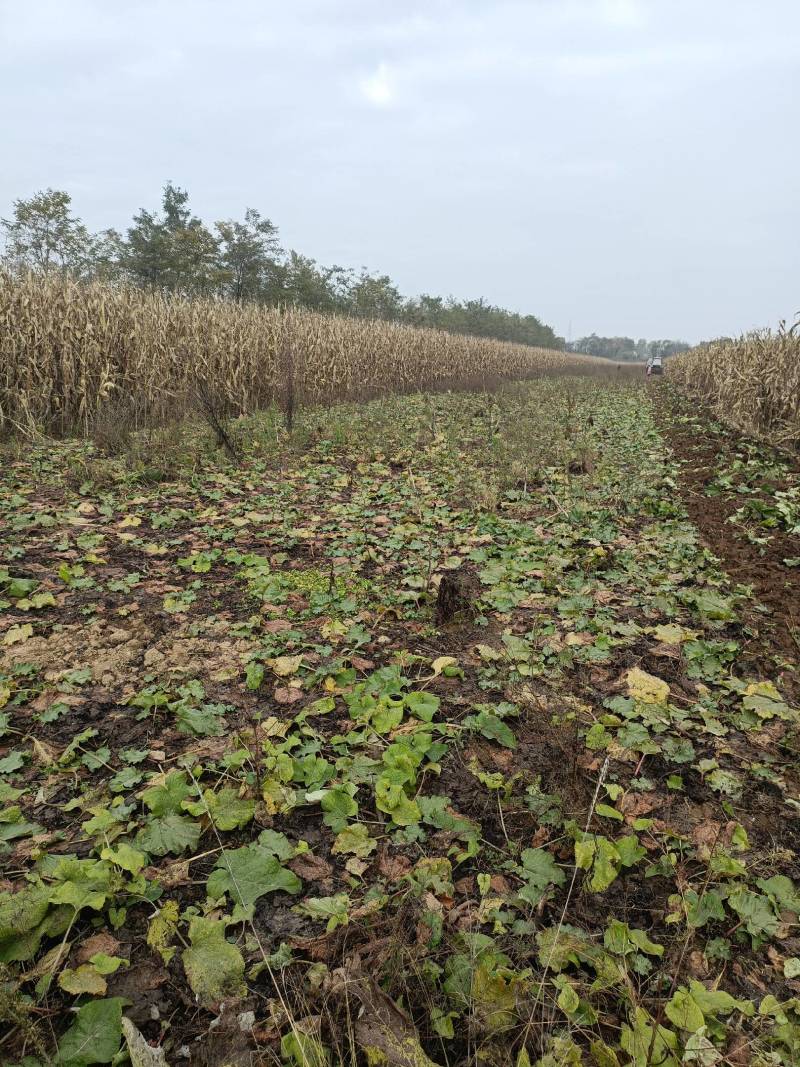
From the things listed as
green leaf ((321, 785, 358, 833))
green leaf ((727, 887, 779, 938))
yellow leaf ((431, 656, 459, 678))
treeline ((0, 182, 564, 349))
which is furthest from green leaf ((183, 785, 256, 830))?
treeline ((0, 182, 564, 349))

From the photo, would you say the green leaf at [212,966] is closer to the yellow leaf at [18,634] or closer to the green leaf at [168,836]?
the green leaf at [168,836]

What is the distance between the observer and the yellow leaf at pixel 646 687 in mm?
2680

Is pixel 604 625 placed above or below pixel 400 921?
above

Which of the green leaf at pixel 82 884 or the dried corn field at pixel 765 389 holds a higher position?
the dried corn field at pixel 765 389

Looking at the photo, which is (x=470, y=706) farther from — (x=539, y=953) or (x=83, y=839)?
(x=83, y=839)

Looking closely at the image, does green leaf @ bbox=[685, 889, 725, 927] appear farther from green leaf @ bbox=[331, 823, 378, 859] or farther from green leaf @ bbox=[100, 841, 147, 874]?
green leaf @ bbox=[100, 841, 147, 874]

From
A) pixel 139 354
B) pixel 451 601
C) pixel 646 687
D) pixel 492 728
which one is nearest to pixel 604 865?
pixel 492 728

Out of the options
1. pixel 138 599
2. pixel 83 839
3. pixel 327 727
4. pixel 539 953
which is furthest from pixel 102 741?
pixel 539 953

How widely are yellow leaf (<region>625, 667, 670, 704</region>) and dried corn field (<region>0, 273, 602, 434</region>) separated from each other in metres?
7.59

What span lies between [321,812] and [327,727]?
516 millimetres

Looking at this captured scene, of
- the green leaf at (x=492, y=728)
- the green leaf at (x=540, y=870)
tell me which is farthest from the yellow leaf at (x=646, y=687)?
the green leaf at (x=540, y=870)

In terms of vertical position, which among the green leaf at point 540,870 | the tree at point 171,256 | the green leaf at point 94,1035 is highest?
the tree at point 171,256

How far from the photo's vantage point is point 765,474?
6371mm

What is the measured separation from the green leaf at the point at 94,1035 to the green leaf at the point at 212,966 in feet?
0.62
